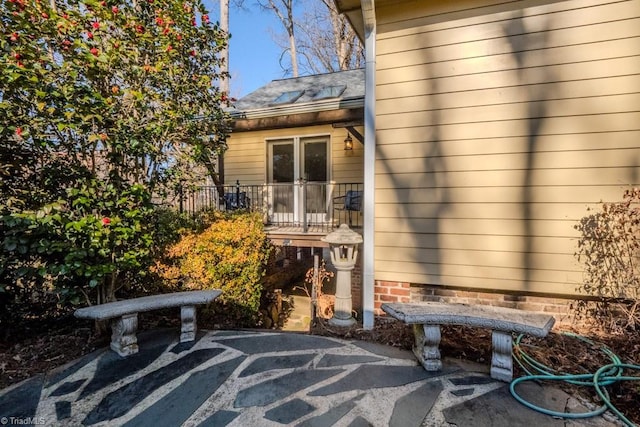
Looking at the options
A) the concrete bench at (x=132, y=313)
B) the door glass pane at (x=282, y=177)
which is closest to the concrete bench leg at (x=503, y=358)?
the concrete bench at (x=132, y=313)

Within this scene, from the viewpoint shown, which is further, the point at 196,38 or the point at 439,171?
the point at 196,38

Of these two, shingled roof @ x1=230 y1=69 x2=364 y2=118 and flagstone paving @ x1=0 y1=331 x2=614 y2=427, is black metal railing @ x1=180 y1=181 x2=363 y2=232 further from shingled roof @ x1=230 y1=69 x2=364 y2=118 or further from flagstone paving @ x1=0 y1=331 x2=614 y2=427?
flagstone paving @ x1=0 y1=331 x2=614 y2=427

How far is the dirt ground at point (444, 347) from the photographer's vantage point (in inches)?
92.2

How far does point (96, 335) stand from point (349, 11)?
441 cm

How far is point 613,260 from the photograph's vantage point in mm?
2734

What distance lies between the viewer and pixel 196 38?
354 centimetres

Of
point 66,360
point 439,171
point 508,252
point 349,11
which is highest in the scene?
point 349,11

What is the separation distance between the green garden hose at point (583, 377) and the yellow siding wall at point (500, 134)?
71cm

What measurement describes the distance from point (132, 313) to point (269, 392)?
4.72ft

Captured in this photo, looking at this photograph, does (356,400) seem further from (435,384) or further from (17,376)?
(17,376)

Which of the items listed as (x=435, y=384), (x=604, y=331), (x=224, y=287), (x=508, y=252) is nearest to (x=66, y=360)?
(x=224, y=287)

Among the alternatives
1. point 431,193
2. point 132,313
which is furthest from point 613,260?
point 132,313

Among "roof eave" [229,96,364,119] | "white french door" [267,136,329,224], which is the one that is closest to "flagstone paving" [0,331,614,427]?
"roof eave" [229,96,364,119]

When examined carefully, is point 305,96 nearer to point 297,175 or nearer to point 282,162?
point 282,162
